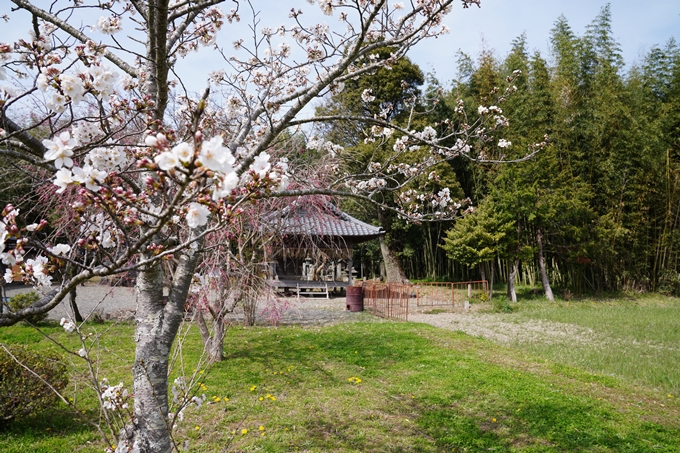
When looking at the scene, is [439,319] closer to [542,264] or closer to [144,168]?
[542,264]

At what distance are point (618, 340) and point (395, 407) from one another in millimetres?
5195

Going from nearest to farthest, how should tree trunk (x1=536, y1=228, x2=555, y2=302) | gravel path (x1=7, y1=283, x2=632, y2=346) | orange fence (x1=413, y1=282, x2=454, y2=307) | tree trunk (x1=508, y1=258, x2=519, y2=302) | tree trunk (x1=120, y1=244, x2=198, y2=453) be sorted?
tree trunk (x1=120, y1=244, x2=198, y2=453) → gravel path (x1=7, y1=283, x2=632, y2=346) → orange fence (x1=413, y1=282, x2=454, y2=307) → tree trunk (x1=508, y1=258, x2=519, y2=302) → tree trunk (x1=536, y1=228, x2=555, y2=302)

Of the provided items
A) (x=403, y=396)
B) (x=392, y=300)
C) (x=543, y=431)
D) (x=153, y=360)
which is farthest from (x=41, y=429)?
(x=392, y=300)

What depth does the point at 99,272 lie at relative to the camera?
1.16 meters

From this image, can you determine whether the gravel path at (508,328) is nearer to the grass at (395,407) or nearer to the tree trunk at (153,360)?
the grass at (395,407)

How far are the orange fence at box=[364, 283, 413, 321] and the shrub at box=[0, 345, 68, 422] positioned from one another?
6790 millimetres

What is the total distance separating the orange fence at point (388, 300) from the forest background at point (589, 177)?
3.80 m

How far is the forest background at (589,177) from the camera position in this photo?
40.2ft

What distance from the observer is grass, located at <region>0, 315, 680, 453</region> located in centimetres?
309

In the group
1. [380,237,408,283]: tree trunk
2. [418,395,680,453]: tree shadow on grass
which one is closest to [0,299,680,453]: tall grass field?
[418,395,680,453]: tree shadow on grass

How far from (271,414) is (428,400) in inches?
57.7

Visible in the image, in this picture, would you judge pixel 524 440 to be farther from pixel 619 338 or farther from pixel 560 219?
pixel 560 219

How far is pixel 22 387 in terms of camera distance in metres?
3.04

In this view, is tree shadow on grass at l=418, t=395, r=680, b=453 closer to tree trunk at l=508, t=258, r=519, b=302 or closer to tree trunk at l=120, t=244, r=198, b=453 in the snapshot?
tree trunk at l=120, t=244, r=198, b=453
